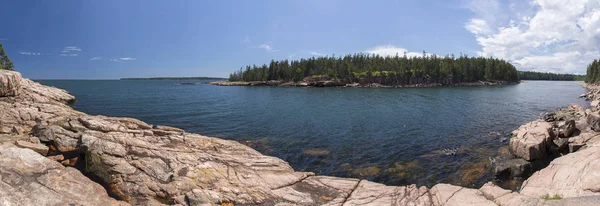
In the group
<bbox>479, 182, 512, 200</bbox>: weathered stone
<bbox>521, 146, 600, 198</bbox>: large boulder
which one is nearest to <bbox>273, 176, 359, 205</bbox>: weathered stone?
<bbox>479, 182, 512, 200</bbox>: weathered stone

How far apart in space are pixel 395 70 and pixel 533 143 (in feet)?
509

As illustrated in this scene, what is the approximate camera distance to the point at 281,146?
25.3m

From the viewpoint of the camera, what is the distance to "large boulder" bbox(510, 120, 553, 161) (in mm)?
19594

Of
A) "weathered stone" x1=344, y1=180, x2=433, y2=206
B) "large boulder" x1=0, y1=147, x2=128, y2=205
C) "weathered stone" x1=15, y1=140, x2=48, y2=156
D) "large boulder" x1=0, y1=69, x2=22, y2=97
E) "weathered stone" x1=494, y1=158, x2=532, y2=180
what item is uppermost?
"large boulder" x1=0, y1=69, x2=22, y2=97

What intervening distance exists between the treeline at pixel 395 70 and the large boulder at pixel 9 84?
141m

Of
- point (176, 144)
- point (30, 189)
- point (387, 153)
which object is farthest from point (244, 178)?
point (387, 153)

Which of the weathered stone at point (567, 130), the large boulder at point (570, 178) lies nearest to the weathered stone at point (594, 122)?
the weathered stone at point (567, 130)

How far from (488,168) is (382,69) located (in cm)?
15954

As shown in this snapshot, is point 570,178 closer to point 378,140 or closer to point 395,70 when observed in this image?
point 378,140

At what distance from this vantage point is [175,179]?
12.8 m

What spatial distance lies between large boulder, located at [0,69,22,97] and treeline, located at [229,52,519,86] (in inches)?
5566

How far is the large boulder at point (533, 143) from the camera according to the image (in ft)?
64.3

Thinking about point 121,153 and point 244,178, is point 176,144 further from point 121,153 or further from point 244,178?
point 244,178

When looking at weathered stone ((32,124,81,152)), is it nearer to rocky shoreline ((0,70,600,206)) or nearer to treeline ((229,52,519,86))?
rocky shoreline ((0,70,600,206))
